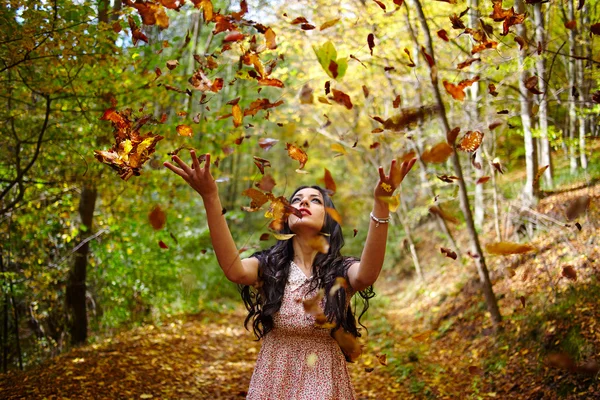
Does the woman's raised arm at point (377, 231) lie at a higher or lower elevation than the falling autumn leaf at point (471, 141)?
lower

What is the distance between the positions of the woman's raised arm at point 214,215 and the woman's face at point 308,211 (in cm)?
36

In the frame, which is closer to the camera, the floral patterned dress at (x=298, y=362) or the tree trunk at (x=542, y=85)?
the floral patterned dress at (x=298, y=362)

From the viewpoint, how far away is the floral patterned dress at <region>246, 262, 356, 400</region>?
232 cm

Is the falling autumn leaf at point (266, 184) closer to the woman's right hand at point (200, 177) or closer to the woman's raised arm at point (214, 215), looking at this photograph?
the woman's raised arm at point (214, 215)

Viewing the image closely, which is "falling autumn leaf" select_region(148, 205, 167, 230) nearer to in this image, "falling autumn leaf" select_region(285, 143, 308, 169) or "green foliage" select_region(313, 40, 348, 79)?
"falling autumn leaf" select_region(285, 143, 308, 169)

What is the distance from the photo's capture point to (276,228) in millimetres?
2652

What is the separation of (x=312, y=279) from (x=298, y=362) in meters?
0.42

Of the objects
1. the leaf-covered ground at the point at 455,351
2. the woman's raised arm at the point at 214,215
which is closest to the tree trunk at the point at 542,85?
the leaf-covered ground at the point at 455,351

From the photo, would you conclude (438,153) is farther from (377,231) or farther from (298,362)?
(298,362)

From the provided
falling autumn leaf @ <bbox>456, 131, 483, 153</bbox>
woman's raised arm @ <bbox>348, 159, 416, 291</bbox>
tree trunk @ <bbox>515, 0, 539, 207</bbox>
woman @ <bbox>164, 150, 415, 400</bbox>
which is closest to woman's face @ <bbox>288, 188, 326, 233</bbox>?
woman @ <bbox>164, 150, 415, 400</bbox>

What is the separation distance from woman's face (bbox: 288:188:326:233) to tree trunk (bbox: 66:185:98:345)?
4790mm

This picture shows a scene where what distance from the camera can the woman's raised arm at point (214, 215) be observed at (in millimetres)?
2025

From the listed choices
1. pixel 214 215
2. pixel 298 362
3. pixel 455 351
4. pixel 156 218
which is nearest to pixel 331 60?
pixel 214 215

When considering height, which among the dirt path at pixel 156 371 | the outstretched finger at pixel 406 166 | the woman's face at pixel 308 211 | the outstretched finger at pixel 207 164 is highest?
the outstretched finger at pixel 207 164
